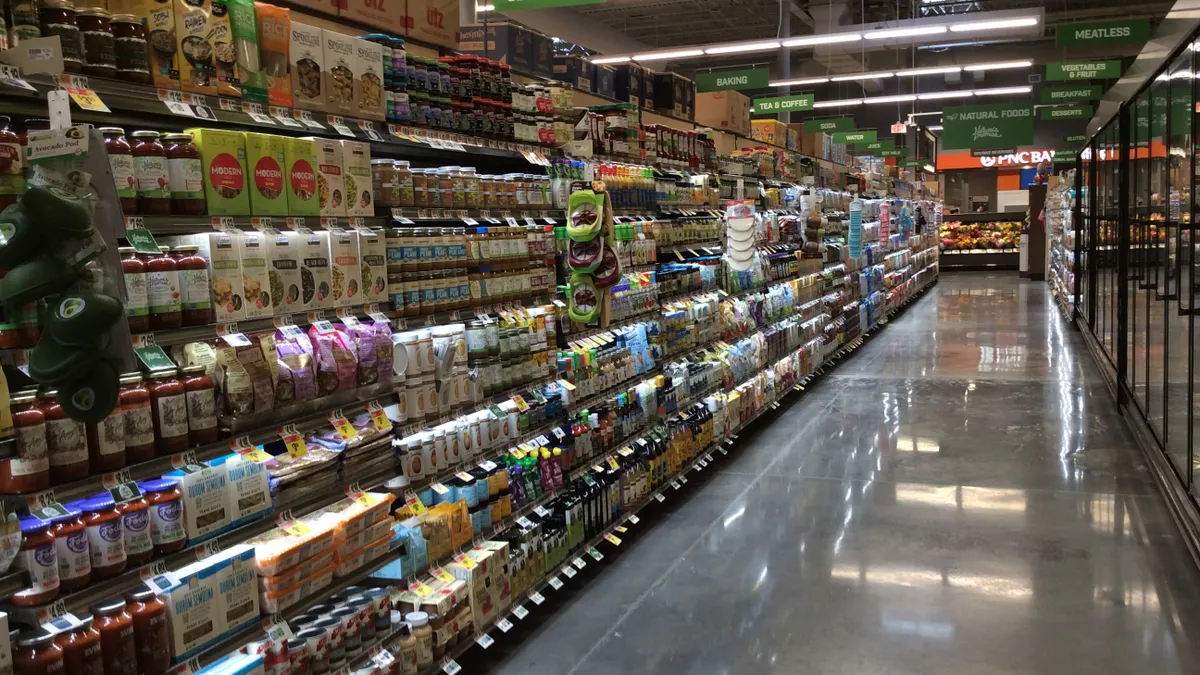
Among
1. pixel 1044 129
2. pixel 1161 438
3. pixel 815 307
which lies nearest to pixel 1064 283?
pixel 815 307

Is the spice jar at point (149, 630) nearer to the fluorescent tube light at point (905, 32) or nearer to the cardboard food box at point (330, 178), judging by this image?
the cardboard food box at point (330, 178)

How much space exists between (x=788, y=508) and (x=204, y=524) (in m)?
4.13

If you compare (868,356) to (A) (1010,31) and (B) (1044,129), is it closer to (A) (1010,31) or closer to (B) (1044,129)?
(A) (1010,31)

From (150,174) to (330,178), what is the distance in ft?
2.40

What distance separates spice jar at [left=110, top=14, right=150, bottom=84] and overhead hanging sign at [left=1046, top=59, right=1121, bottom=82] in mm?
12444

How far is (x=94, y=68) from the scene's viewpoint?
2.40 m

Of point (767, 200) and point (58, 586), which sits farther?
point (767, 200)

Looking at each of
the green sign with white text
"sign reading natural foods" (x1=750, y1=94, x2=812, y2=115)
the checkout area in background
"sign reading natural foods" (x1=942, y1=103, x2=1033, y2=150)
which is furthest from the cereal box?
the checkout area in background

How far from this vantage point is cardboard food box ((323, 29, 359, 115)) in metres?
3.23

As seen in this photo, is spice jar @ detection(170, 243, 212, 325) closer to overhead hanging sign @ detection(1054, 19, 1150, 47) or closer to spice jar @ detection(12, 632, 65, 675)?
spice jar @ detection(12, 632, 65, 675)

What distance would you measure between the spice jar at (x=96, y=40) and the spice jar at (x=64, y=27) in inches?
0.8

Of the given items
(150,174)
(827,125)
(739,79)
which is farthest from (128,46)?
(827,125)

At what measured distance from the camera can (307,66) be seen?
124 inches

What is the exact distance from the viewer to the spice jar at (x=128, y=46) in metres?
2.50
